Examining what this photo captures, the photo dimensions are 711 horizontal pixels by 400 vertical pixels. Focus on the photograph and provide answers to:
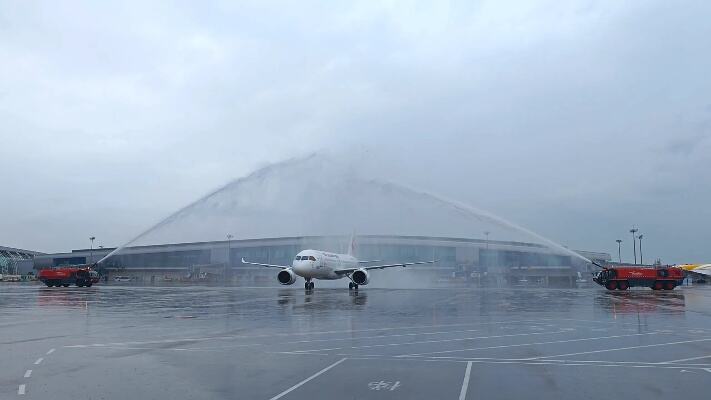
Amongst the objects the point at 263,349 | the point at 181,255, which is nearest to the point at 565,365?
the point at 263,349

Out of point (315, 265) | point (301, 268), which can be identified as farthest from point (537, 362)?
point (315, 265)

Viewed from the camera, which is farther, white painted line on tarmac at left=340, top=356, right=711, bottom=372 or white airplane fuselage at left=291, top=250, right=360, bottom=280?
white airplane fuselage at left=291, top=250, right=360, bottom=280

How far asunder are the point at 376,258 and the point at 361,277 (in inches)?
2469

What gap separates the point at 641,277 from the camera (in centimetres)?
5825

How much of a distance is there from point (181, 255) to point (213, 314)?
12743cm

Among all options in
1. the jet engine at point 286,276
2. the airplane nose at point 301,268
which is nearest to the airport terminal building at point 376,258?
the jet engine at point 286,276

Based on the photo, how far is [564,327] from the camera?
20422 mm

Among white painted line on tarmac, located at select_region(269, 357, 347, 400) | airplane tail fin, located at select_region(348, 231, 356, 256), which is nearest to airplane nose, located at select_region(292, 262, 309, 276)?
airplane tail fin, located at select_region(348, 231, 356, 256)

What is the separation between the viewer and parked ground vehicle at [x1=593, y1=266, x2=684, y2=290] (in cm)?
5822

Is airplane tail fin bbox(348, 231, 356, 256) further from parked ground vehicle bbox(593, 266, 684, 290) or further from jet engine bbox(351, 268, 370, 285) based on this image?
parked ground vehicle bbox(593, 266, 684, 290)

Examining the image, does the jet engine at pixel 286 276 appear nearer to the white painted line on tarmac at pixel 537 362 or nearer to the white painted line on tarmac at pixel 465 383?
the white painted line on tarmac at pixel 537 362

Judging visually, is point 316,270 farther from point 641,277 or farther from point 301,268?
point 641,277

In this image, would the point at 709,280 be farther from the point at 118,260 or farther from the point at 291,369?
the point at 118,260

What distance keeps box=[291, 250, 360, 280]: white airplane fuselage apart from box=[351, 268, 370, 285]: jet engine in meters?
3.58
